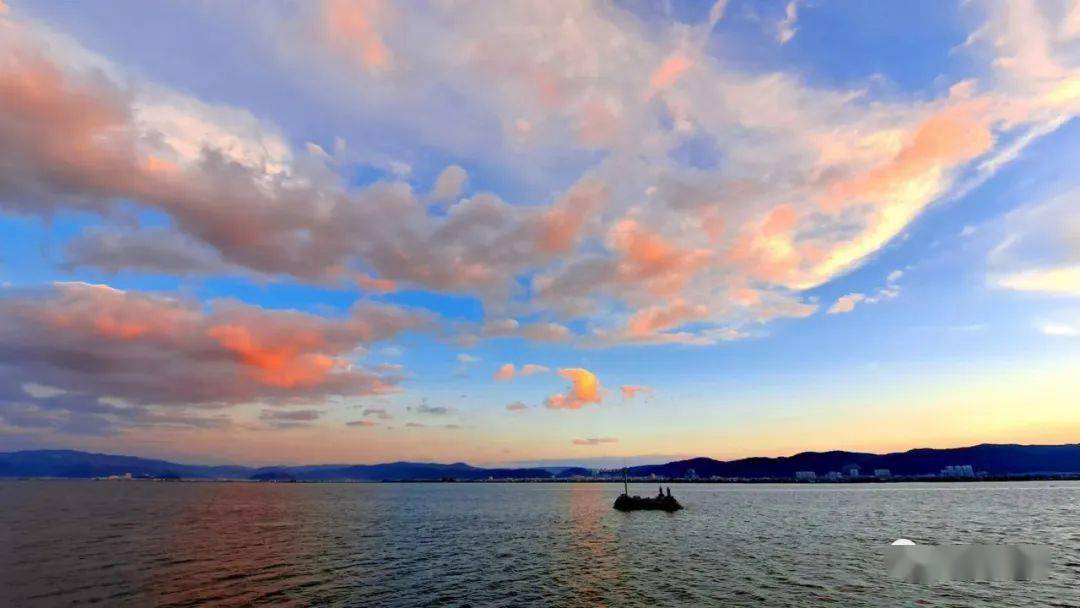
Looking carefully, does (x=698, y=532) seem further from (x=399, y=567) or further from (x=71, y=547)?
(x=71, y=547)

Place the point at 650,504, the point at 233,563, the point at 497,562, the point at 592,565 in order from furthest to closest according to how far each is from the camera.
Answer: the point at 650,504
the point at 497,562
the point at 233,563
the point at 592,565

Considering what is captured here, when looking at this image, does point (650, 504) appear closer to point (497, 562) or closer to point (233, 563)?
point (497, 562)

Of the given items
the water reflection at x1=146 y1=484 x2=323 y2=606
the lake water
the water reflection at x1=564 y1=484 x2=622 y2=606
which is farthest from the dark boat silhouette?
the water reflection at x1=146 y1=484 x2=323 y2=606

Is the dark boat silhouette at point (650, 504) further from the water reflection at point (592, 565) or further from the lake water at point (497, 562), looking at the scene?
the water reflection at point (592, 565)

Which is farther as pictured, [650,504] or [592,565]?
[650,504]

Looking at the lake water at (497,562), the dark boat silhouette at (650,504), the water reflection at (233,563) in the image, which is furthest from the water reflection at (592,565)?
the dark boat silhouette at (650,504)

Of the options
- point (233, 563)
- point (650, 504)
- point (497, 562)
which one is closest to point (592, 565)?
point (497, 562)

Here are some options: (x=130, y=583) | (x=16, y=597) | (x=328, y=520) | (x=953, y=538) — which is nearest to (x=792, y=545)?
(x=953, y=538)

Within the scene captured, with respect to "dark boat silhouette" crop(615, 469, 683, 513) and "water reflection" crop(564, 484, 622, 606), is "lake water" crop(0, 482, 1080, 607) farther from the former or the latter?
"dark boat silhouette" crop(615, 469, 683, 513)

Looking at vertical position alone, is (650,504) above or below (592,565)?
below

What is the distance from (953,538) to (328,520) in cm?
11672

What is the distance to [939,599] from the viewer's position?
45188 mm

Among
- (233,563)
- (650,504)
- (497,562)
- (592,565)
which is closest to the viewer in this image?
(592,565)

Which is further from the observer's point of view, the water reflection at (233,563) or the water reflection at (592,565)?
the water reflection at (592,565)
